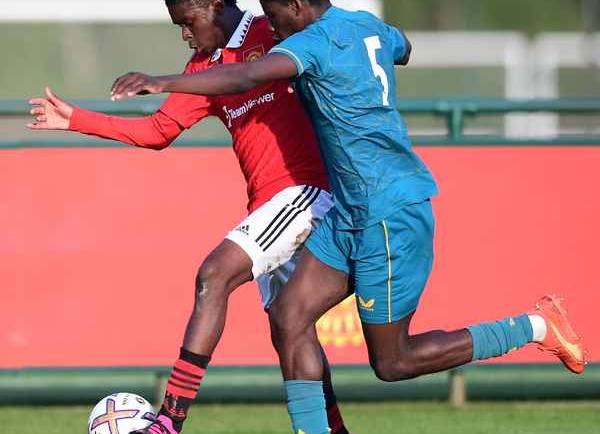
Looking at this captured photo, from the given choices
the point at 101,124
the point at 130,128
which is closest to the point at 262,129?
the point at 130,128

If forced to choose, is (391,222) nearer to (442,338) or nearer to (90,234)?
(442,338)

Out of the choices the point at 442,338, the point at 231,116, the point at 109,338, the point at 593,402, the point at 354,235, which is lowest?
the point at 593,402

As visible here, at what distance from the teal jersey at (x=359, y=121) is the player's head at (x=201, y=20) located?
80cm

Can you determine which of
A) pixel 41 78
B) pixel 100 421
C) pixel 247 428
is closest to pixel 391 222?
pixel 100 421

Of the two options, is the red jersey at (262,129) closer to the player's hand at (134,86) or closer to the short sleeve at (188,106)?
the short sleeve at (188,106)

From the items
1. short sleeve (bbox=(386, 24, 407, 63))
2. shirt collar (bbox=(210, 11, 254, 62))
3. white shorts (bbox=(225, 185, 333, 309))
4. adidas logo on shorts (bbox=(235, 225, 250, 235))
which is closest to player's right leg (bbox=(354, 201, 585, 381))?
white shorts (bbox=(225, 185, 333, 309))

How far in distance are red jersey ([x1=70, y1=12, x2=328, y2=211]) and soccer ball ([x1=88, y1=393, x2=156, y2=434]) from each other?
42.9 inches

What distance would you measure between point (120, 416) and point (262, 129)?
151cm

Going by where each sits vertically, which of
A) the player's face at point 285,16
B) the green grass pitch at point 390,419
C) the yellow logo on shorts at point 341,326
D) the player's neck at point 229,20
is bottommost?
the green grass pitch at point 390,419

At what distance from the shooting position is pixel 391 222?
240 inches

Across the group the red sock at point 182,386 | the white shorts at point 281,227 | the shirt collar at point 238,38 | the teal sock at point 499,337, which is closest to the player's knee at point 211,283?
the white shorts at point 281,227

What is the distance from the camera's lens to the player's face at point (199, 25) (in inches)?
259

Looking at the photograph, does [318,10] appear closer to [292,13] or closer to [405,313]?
[292,13]

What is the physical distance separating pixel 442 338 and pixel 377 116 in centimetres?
112
